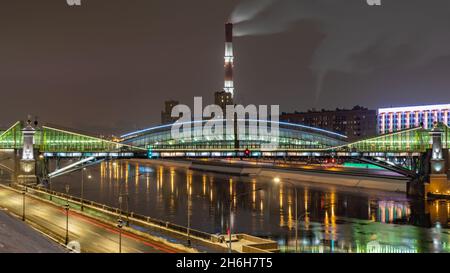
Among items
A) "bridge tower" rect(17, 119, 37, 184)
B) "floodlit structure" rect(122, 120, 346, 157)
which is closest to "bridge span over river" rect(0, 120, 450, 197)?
"bridge tower" rect(17, 119, 37, 184)

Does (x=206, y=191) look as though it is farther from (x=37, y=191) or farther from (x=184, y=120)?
(x=184, y=120)

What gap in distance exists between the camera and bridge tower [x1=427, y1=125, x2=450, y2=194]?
257 ft

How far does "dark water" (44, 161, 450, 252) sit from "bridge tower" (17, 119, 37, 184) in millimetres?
7974

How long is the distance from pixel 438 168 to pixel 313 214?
1101 inches

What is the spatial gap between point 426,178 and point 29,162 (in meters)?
52.3

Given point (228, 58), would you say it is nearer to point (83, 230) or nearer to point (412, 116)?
point (412, 116)

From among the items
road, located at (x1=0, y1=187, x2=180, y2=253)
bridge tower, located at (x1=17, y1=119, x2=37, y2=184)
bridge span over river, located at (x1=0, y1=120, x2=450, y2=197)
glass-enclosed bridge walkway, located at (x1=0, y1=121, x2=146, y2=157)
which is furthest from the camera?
glass-enclosed bridge walkway, located at (x1=0, y1=121, x2=146, y2=157)

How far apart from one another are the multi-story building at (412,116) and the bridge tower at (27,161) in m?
93.3

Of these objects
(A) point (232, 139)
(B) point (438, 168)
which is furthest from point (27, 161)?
(A) point (232, 139)

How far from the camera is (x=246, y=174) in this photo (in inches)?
4943

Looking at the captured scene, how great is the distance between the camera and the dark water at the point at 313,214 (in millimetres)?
45250

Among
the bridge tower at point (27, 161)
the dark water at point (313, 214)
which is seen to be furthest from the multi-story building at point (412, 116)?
the bridge tower at point (27, 161)

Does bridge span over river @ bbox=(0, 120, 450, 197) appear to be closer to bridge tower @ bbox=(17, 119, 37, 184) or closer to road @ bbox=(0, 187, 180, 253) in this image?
bridge tower @ bbox=(17, 119, 37, 184)
